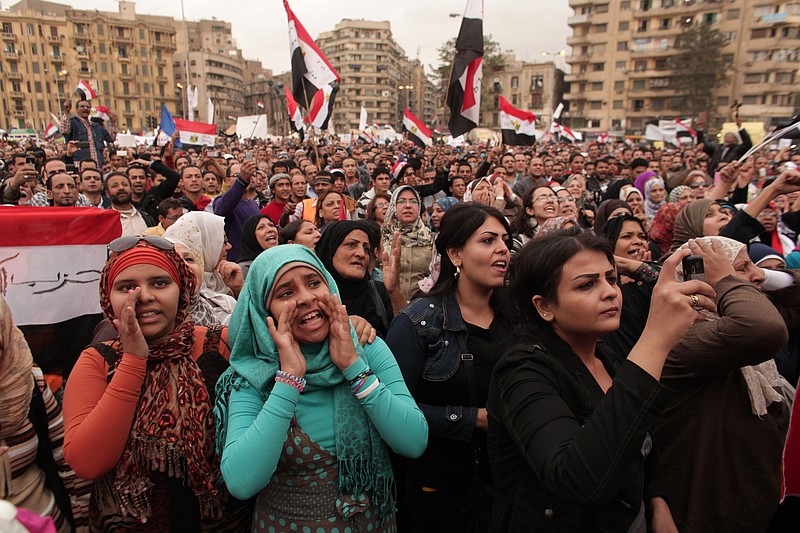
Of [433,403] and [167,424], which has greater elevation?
[167,424]

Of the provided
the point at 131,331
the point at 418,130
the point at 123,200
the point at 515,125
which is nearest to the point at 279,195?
the point at 123,200

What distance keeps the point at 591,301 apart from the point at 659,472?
1.32 meters

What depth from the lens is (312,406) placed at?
6.53 feet

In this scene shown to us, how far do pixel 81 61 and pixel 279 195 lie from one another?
95.9 metres

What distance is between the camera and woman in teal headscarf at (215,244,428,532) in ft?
6.23

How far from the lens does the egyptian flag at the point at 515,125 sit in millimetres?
12656

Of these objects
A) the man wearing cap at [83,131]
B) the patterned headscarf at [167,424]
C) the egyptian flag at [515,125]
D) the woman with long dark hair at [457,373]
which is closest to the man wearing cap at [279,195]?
the woman with long dark hair at [457,373]

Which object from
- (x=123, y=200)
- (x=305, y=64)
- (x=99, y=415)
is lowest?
(x=99, y=415)

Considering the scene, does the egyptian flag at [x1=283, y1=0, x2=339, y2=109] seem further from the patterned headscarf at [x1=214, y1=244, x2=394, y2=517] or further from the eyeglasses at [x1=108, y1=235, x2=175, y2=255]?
the patterned headscarf at [x1=214, y1=244, x2=394, y2=517]

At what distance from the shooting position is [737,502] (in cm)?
236

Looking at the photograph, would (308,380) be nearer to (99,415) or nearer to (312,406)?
(312,406)

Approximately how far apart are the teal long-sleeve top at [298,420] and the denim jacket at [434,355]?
1.04ft

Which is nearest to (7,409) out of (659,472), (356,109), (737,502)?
(659,472)

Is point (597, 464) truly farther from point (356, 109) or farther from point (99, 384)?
point (356, 109)
